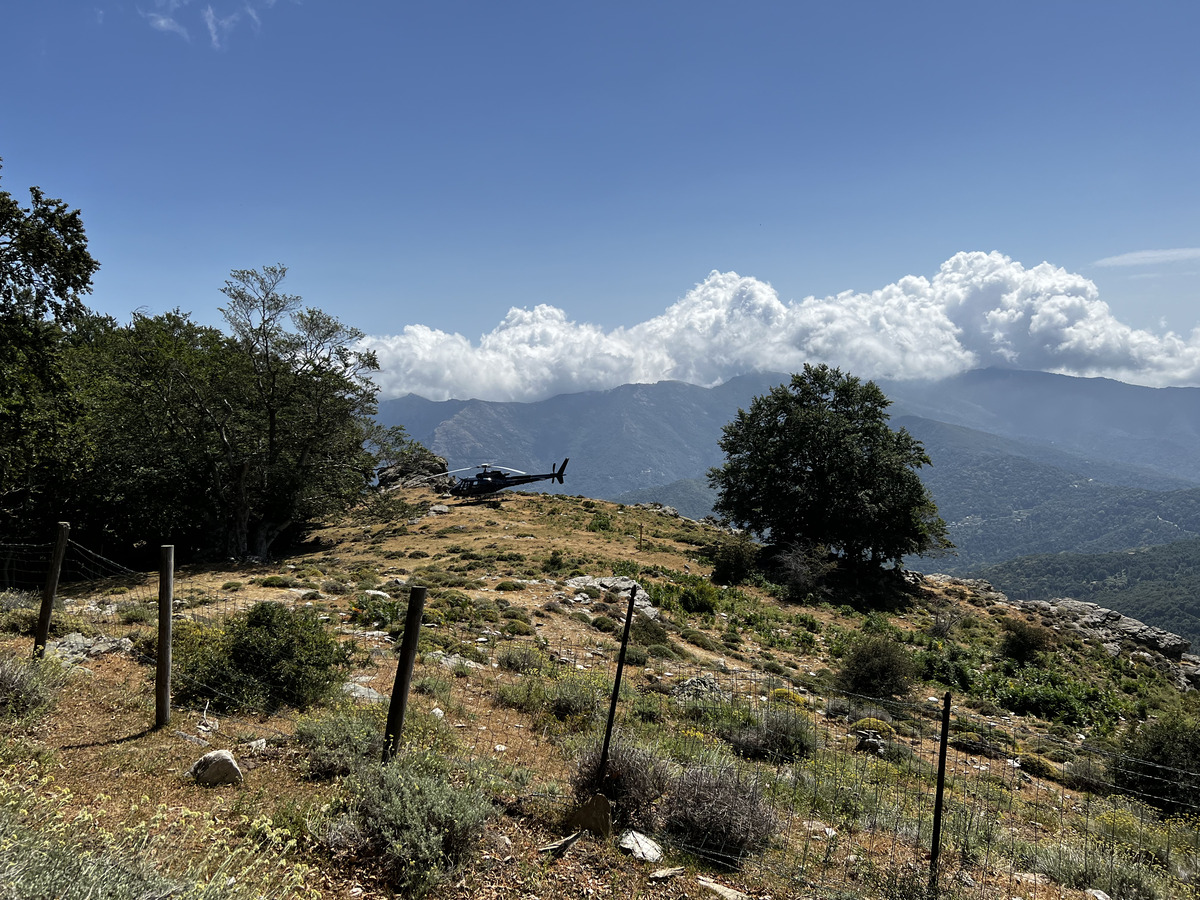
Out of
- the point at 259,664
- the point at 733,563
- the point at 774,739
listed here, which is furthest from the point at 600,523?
the point at 259,664

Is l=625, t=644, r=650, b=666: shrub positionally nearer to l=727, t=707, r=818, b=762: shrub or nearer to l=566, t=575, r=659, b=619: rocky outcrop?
l=727, t=707, r=818, b=762: shrub

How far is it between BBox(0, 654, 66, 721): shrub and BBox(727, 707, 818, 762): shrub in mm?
9144

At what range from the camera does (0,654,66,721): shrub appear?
657 cm

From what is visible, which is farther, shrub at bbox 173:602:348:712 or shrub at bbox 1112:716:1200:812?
shrub at bbox 1112:716:1200:812

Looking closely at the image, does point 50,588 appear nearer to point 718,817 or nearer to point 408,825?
point 408,825

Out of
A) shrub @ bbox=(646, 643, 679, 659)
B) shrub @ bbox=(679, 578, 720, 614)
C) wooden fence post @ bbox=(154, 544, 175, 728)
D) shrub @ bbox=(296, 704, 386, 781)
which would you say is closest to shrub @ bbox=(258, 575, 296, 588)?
shrub @ bbox=(646, 643, 679, 659)

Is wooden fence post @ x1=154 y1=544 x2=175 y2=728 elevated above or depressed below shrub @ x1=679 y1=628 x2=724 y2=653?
above

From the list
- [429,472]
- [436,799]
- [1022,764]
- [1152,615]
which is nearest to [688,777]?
[436,799]

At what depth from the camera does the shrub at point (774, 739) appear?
9.32 meters

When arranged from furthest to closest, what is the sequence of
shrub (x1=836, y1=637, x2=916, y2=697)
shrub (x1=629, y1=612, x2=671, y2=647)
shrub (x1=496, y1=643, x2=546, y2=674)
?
1. shrub (x1=629, y1=612, x2=671, y2=647)
2. shrub (x1=836, y1=637, x2=916, y2=697)
3. shrub (x1=496, y1=643, x2=546, y2=674)

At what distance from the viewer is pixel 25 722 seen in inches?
248

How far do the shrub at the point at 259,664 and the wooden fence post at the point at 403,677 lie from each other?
310 centimetres

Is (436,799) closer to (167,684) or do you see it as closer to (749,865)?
(749,865)

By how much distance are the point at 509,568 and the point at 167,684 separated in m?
18.7
